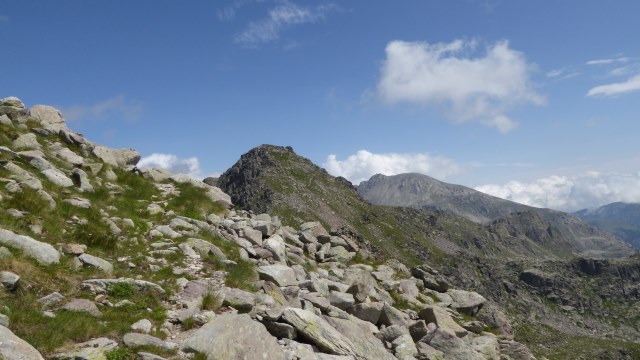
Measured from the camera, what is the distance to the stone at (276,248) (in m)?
23.4

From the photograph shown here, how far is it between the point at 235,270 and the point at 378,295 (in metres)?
9.42

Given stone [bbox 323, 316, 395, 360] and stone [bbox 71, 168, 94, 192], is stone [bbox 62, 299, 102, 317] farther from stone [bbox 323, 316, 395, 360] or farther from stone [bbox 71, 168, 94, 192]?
stone [bbox 71, 168, 94, 192]

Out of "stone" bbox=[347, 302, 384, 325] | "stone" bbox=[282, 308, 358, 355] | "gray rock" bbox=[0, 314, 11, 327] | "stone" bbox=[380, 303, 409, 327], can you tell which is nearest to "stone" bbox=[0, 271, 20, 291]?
"gray rock" bbox=[0, 314, 11, 327]

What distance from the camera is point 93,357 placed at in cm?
977

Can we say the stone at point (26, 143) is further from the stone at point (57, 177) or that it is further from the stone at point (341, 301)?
the stone at point (341, 301)

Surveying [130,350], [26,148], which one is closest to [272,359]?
[130,350]

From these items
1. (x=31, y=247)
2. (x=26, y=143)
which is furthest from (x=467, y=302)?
(x=26, y=143)

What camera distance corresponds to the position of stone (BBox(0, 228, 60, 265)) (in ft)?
44.7

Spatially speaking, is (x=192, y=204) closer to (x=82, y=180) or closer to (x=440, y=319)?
(x=82, y=180)

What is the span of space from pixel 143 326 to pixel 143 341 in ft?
3.37

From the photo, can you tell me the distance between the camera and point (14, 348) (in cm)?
885

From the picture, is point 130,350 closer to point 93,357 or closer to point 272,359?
point 93,357

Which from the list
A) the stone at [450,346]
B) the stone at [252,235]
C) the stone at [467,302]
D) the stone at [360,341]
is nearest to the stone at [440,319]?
the stone at [450,346]

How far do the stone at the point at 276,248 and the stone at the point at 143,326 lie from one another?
448 inches
